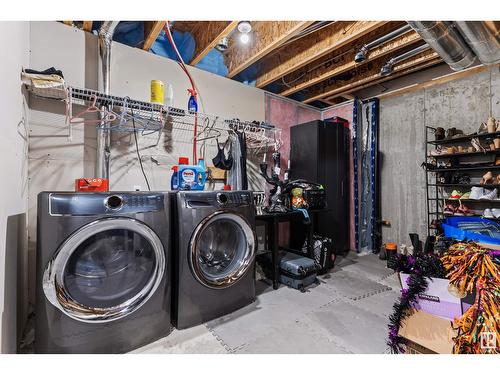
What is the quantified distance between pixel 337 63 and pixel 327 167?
1.38 meters

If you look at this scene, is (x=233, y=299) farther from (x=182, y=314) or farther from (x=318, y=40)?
(x=318, y=40)

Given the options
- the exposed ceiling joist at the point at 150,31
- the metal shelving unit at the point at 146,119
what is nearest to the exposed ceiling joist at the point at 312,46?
the metal shelving unit at the point at 146,119

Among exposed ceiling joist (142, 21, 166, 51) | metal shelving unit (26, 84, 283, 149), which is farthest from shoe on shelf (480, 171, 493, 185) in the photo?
exposed ceiling joist (142, 21, 166, 51)

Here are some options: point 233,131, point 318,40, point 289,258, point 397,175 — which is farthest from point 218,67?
point 397,175

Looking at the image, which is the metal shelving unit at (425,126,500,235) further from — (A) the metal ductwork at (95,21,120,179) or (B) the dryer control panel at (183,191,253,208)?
(A) the metal ductwork at (95,21,120,179)

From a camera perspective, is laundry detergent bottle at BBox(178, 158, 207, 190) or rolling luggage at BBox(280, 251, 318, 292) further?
rolling luggage at BBox(280, 251, 318, 292)

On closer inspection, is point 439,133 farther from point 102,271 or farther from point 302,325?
point 102,271

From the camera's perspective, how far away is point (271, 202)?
262cm

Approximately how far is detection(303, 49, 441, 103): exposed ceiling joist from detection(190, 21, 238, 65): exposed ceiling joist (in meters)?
1.98

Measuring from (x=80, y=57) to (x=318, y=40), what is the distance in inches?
91.8

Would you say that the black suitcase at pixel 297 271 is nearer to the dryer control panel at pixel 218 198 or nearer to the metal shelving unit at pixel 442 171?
the dryer control panel at pixel 218 198

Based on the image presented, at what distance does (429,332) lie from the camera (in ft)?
4.10

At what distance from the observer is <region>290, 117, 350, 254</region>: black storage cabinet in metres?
3.25

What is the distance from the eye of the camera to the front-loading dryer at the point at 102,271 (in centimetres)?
119
